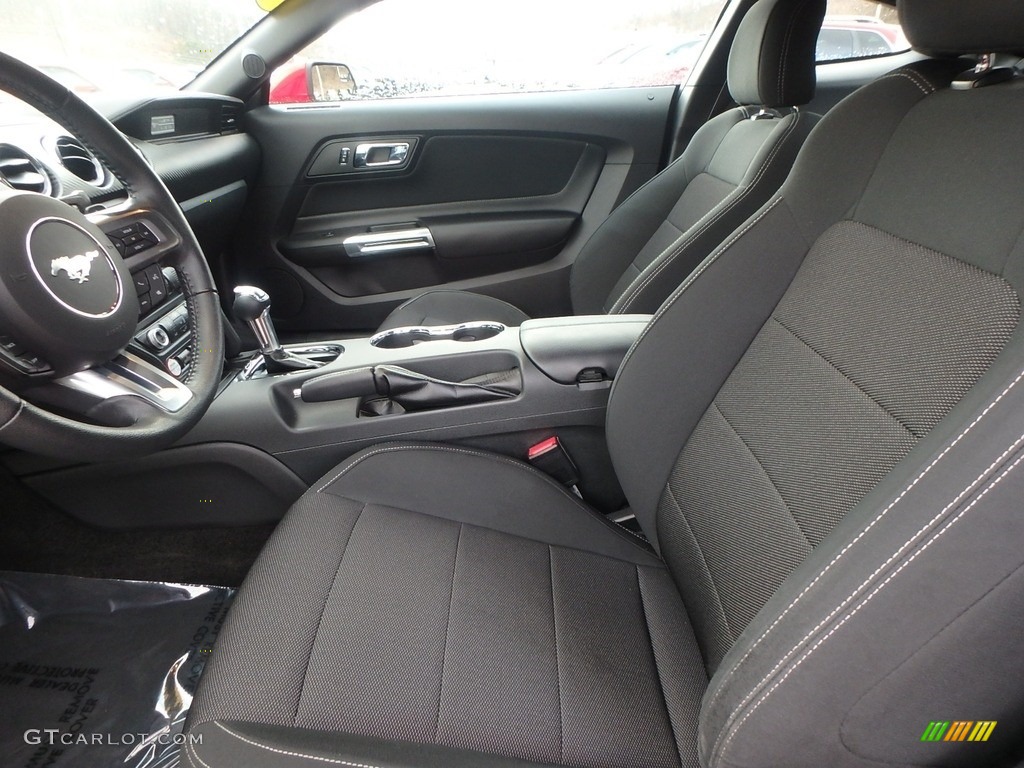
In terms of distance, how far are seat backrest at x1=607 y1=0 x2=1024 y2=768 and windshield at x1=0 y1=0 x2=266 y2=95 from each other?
1.18 meters

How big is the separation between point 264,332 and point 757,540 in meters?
0.83

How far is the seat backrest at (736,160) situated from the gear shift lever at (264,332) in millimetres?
645

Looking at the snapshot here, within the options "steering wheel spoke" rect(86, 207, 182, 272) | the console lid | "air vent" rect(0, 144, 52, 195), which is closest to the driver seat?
the console lid

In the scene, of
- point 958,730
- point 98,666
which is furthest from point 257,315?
point 958,730

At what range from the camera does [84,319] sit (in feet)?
2.48

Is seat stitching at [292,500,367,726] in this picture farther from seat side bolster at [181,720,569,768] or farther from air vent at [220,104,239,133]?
air vent at [220,104,239,133]

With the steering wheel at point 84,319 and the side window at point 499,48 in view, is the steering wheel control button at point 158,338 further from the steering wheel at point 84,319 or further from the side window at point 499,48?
the side window at point 499,48

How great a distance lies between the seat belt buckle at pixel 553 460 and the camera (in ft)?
3.66

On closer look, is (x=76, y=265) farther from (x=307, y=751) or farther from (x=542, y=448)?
(x=542, y=448)

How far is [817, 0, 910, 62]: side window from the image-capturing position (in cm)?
185

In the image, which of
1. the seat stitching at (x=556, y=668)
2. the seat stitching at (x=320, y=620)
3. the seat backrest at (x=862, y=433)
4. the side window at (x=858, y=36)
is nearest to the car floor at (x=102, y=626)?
the seat stitching at (x=320, y=620)

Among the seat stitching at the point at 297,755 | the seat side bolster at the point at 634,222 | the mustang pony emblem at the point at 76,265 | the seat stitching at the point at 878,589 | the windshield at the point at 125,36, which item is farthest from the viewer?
the seat side bolster at the point at 634,222

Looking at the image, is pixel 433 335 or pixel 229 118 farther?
pixel 229 118

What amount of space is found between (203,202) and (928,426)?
1.54 meters
